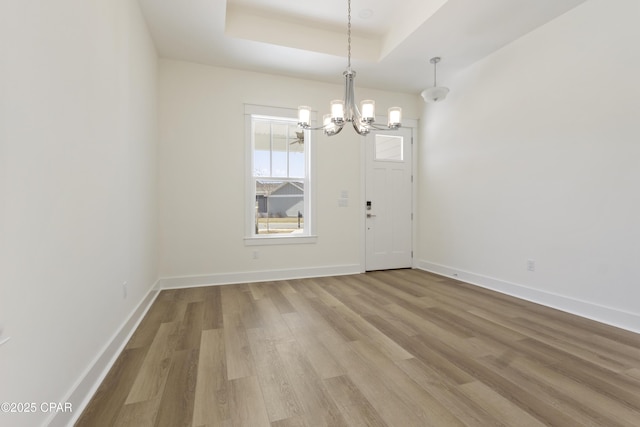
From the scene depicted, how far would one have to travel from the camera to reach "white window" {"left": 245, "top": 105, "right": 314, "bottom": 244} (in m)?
4.23

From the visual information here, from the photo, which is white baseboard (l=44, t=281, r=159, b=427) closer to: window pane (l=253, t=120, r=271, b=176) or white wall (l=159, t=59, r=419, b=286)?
white wall (l=159, t=59, r=419, b=286)

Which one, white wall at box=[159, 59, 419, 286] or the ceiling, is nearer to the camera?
the ceiling

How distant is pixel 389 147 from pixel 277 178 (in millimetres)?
2072

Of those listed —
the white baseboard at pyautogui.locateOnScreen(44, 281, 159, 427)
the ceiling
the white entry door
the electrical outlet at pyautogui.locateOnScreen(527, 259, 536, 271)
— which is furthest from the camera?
the white entry door

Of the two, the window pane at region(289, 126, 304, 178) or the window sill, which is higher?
the window pane at region(289, 126, 304, 178)

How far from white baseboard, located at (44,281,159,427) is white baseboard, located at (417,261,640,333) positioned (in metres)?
4.11

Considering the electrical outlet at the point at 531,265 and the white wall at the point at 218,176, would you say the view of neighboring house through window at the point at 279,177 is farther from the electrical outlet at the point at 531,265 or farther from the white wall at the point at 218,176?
the electrical outlet at the point at 531,265

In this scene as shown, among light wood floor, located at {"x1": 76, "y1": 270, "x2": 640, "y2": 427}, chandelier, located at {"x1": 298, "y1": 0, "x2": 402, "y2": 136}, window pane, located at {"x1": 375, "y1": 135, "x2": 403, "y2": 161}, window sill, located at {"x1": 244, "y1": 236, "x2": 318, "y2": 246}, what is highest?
window pane, located at {"x1": 375, "y1": 135, "x2": 403, "y2": 161}

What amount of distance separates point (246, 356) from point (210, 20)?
3.28 m

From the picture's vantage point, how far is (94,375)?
1732mm

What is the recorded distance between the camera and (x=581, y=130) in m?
2.90

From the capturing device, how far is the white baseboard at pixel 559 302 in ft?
8.51

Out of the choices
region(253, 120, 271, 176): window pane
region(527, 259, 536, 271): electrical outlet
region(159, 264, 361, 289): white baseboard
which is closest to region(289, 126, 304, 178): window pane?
region(253, 120, 271, 176): window pane

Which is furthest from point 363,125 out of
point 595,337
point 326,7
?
point 595,337
